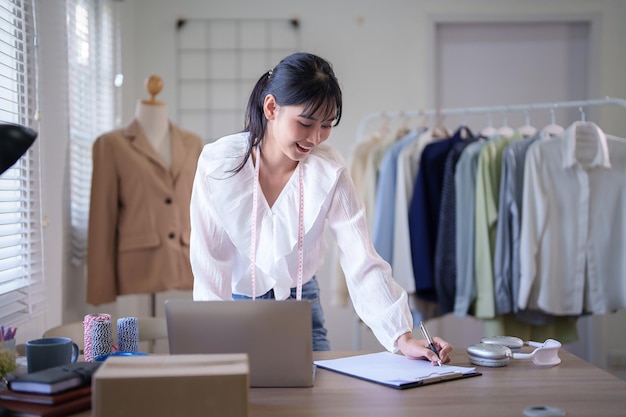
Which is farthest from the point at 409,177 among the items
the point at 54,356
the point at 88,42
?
the point at 54,356

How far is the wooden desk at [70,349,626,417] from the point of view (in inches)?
50.3

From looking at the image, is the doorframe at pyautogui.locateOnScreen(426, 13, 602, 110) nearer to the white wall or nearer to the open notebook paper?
the white wall

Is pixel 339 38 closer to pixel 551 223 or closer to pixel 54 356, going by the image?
pixel 551 223

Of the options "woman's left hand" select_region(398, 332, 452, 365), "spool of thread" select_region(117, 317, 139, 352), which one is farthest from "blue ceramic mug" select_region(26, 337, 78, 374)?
"woman's left hand" select_region(398, 332, 452, 365)

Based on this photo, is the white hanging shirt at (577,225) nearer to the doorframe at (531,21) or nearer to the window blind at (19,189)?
the doorframe at (531,21)

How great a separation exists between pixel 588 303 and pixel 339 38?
1.97 metres

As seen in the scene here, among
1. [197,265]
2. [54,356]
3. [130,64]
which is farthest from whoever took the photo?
[130,64]

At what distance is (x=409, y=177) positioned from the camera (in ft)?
10.7

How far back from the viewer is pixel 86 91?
3.14 metres

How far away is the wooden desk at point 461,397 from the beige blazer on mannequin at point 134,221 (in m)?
1.62

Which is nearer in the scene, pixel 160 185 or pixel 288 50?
pixel 160 185

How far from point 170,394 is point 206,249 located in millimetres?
670

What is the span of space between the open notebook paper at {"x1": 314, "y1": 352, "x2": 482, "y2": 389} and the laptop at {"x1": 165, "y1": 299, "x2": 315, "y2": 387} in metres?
0.17

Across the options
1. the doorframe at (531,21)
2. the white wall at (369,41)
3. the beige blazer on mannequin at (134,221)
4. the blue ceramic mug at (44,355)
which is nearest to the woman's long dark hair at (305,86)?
the blue ceramic mug at (44,355)
